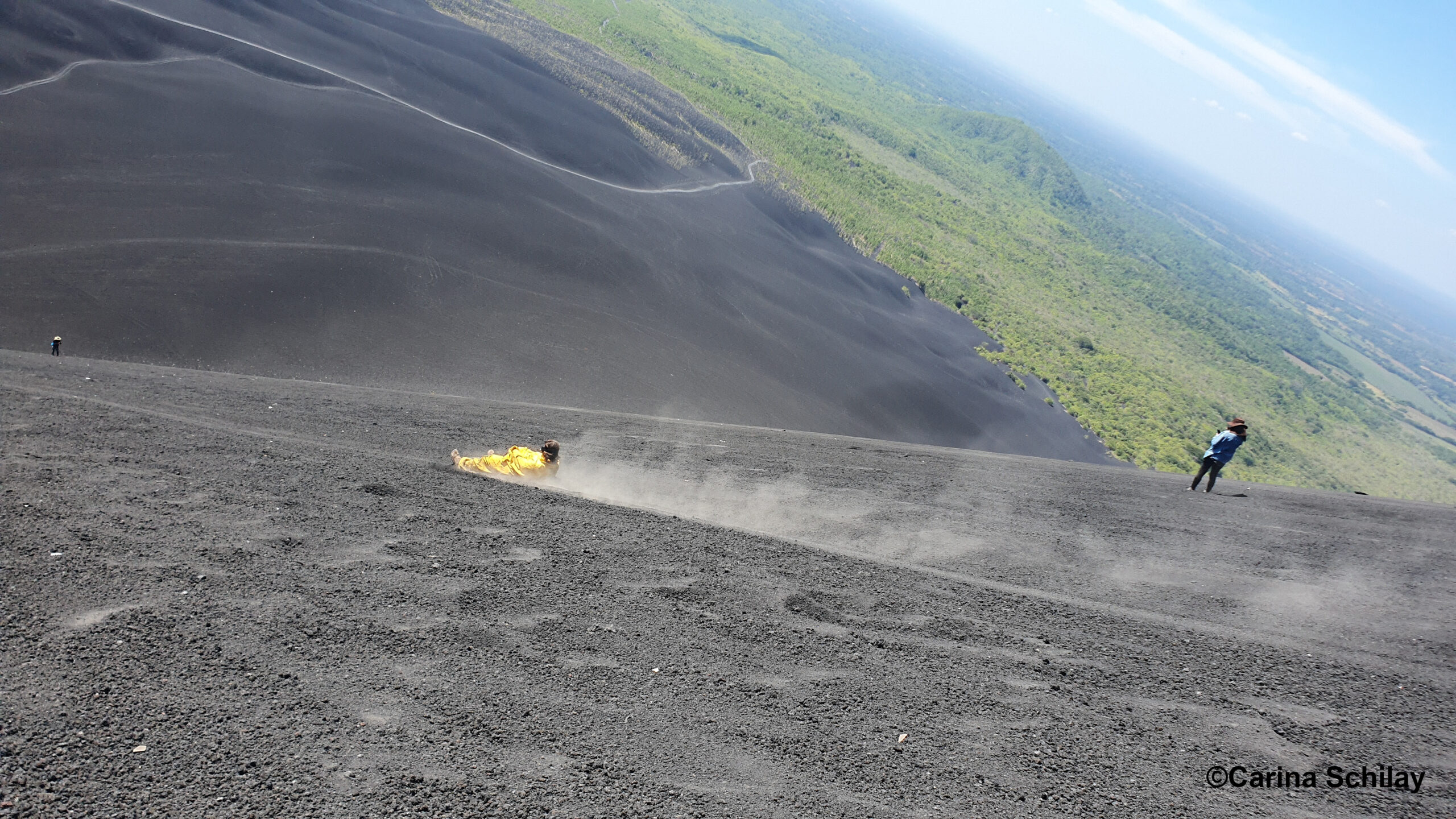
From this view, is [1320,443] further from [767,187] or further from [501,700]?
[501,700]

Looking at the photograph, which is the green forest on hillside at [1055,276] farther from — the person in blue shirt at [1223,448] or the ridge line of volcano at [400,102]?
the person in blue shirt at [1223,448]

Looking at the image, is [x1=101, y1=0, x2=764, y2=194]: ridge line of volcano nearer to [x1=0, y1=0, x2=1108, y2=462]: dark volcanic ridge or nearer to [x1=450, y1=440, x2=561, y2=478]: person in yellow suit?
[x1=0, y1=0, x2=1108, y2=462]: dark volcanic ridge

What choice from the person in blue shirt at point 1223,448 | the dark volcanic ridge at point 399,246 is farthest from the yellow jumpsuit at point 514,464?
the person in blue shirt at point 1223,448

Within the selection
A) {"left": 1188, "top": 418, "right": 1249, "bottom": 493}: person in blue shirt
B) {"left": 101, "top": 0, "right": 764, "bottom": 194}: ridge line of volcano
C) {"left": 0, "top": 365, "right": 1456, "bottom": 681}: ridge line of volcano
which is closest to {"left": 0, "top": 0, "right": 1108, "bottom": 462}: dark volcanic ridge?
{"left": 101, "top": 0, "right": 764, "bottom": 194}: ridge line of volcano

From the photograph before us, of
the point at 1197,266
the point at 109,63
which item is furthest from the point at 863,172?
the point at 1197,266

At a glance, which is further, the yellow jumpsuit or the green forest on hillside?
the green forest on hillside

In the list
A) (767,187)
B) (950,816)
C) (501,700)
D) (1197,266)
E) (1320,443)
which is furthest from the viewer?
(1197,266)
